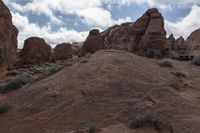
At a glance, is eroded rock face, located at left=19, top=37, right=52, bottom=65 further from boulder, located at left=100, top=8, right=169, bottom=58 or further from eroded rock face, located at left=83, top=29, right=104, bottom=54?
boulder, located at left=100, top=8, right=169, bottom=58

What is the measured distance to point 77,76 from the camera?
660 inches

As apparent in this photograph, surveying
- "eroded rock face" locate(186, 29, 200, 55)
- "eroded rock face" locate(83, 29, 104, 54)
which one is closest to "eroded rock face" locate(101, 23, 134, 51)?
"eroded rock face" locate(186, 29, 200, 55)

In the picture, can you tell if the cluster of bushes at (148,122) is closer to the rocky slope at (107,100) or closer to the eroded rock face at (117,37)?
the rocky slope at (107,100)

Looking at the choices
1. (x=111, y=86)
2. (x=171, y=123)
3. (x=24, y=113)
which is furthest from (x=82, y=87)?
(x=171, y=123)

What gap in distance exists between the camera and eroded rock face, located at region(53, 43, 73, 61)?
161 ft

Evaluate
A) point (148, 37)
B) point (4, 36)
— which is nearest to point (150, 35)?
point (148, 37)

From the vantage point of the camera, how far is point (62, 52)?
49.8 metres

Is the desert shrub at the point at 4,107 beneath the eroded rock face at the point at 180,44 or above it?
beneath

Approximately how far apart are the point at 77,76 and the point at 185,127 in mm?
6753

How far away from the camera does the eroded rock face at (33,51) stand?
44500 millimetres

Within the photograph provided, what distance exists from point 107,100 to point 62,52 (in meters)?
36.3

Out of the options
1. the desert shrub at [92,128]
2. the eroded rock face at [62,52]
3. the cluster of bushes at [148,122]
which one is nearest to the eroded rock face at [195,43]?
the eroded rock face at [62,52]

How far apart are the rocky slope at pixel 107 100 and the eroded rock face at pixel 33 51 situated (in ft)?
87.0

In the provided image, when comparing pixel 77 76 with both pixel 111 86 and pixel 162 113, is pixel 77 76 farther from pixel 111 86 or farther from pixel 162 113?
pixel 162 113
